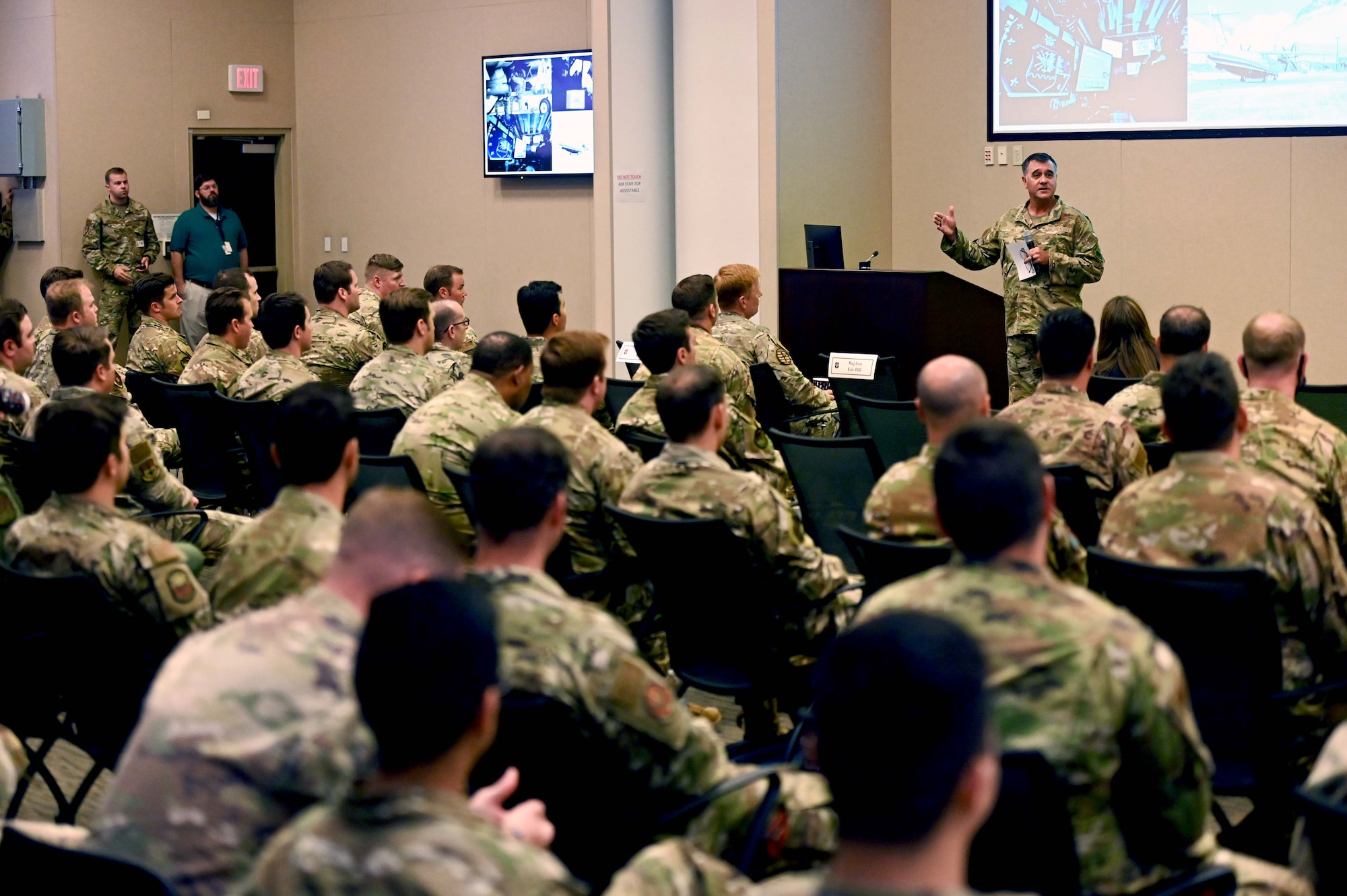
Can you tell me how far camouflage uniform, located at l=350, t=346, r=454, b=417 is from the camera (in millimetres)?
5676

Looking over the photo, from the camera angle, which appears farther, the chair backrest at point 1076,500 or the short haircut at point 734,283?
the short haircut at point 734,283

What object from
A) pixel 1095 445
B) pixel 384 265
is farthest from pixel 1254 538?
pixel 384 265

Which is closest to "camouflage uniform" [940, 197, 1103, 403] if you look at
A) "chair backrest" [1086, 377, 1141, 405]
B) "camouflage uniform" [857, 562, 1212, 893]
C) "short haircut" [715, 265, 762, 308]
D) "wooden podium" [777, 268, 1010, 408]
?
"wooden podium" [777, 268, 1010, 408]

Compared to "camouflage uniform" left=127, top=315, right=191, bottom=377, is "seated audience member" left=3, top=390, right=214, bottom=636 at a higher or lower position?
lower

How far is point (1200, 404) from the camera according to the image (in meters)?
2.98

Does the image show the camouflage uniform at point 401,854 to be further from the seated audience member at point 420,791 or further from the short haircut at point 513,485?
the short haircut at point 513,485

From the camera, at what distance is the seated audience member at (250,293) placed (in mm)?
6852

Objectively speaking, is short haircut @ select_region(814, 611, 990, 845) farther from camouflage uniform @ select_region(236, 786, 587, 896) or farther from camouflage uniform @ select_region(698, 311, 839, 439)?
camouflage uniform @ select_region(698, 311, 839, 439)

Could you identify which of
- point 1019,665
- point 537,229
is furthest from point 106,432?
point 537,229

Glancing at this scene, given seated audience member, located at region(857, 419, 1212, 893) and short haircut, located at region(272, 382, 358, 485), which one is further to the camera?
short haircut, located at region(272, 382, 358, 485)

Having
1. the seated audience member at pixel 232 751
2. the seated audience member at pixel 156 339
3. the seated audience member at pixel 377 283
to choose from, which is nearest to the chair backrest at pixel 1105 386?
the seated audience member at pixel 232 751

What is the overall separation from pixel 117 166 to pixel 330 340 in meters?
6.00

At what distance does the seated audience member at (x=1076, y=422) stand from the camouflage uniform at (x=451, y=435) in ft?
5.15

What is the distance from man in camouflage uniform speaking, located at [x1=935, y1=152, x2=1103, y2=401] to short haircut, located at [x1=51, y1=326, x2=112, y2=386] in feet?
15.3
